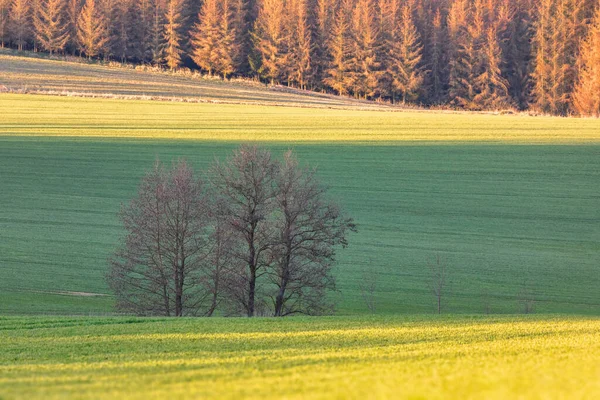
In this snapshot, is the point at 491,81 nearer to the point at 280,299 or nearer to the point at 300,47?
the point at 300,47

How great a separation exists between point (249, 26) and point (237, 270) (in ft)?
276

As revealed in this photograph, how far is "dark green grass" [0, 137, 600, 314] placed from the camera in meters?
29.8

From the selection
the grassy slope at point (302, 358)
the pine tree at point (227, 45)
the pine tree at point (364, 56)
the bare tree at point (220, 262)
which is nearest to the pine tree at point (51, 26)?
the pine tree at point (227, 45)

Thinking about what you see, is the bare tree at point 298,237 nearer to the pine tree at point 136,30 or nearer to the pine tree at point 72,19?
the pine tree at point 136,30

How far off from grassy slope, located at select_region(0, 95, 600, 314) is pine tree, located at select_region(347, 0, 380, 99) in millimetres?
29689

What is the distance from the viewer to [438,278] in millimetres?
31219

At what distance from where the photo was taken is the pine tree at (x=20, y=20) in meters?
102

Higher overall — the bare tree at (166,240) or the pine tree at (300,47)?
the pine tree at (300,47)

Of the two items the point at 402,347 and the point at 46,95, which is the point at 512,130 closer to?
the point at 46,95

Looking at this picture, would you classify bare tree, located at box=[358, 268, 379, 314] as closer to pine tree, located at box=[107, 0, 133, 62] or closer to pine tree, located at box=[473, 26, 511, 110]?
pine tree, located at box=[473, 26, 511, 110]

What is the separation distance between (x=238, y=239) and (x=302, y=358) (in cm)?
1966

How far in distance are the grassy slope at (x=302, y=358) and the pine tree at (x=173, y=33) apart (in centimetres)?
8656

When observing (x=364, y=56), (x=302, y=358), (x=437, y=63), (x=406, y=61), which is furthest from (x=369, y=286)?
(x=437, y=63)

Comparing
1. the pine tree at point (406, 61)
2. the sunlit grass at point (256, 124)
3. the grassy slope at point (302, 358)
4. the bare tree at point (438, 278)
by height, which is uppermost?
the pine tree at point (406, 61)
